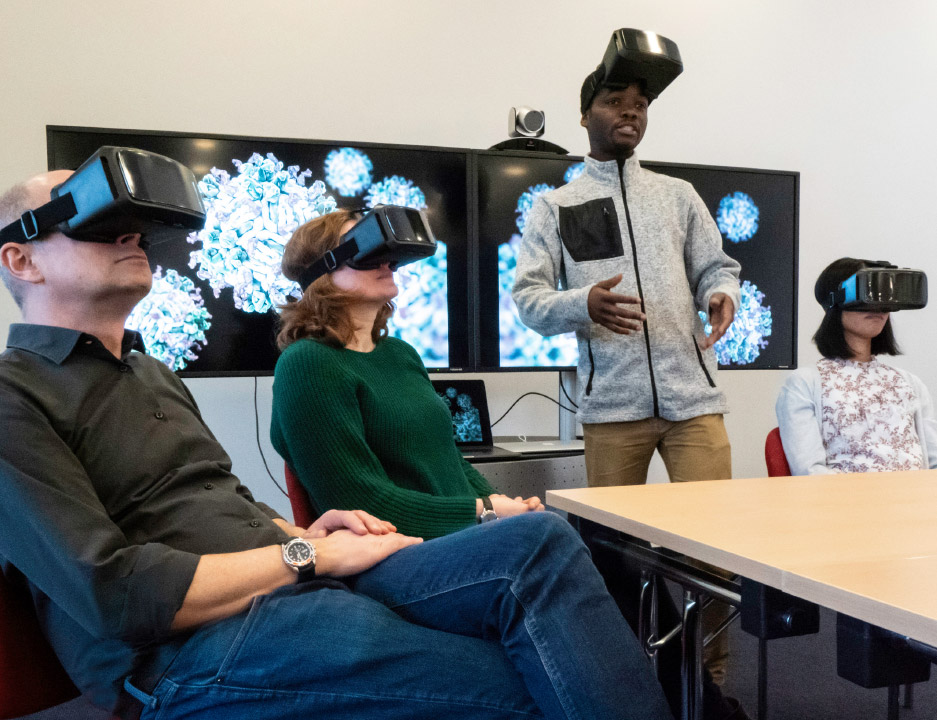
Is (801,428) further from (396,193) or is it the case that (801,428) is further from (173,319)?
(173,319)

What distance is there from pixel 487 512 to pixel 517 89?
246cm

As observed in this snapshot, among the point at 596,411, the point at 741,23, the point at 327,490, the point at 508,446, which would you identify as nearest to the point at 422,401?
the point at 327,490

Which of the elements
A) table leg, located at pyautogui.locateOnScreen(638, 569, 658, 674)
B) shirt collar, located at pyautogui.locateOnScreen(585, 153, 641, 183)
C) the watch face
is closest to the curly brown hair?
the watch face

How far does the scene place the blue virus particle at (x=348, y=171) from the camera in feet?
9.27

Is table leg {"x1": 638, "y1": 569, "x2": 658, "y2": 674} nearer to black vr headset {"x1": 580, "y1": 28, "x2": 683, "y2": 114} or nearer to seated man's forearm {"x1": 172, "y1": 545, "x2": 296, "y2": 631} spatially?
seated man's forearm {"x1": 172, "y1": 545, "x2": 296, "y2": 631}

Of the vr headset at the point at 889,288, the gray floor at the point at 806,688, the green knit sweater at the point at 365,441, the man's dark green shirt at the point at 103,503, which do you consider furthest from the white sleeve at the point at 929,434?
the man's dark green shirt at the point at 103,503

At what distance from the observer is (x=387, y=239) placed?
154 cm

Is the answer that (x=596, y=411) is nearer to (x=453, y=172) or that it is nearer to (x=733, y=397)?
(x=453, y=172)

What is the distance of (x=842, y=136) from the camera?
13.3 ft

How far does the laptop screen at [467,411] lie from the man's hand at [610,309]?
0.99 metres

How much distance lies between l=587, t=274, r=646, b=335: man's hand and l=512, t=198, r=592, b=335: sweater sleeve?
0.27 ft

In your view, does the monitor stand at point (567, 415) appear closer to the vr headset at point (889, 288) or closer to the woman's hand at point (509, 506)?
the vr headset at point (889, 288)

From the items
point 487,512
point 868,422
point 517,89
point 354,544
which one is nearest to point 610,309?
point 487,512

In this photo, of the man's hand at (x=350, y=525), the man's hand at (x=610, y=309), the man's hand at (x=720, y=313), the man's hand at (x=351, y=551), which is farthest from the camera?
the man's hand at (x=720, y=313)
